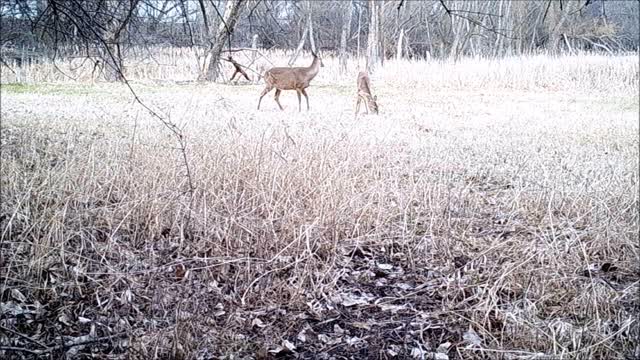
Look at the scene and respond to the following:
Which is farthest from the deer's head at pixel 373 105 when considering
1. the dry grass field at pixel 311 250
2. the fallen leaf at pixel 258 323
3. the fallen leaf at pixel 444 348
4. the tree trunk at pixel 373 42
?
the fallen leaf at pixel 444 348

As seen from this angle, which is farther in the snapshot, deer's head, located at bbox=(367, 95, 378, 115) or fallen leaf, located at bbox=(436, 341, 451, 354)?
deer's head, located at bbox=(367, 95, 378, 115)

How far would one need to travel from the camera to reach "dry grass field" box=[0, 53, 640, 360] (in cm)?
267

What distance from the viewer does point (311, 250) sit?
11.5 ft

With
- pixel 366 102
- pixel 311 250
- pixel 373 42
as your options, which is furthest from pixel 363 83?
pixel 311 250

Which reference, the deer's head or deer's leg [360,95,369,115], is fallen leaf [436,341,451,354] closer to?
deer's leg [360,95,369,115]

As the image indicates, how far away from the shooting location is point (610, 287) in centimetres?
302

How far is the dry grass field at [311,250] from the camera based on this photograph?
8.76 feet

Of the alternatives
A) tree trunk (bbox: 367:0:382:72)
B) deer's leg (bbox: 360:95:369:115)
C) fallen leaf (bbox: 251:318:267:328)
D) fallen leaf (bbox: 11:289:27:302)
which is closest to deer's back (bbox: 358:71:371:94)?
deer's leg (bbox: 360:95:369:115)

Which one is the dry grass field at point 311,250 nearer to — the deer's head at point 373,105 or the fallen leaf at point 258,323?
the fallen leaf at point 258,323

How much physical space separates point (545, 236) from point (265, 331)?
173cm

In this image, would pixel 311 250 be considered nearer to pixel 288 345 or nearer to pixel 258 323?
pixel 258 323

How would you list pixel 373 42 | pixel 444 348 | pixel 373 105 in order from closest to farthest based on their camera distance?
1. pixel 444 348
2. pixel 373 105
3. pixel 373 42

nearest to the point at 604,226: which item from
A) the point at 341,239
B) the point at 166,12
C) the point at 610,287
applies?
the point at 610,287

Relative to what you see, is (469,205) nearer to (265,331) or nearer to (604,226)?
(604,226)
